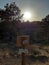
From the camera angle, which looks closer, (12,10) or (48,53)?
(48,53)

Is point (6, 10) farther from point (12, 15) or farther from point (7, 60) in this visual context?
point (7, 60)

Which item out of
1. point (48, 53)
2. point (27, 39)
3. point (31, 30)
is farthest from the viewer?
point (31, 30)

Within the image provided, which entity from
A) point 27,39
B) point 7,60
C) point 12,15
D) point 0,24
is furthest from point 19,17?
point 27,39

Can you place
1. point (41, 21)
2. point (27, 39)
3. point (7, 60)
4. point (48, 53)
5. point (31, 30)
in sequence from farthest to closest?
point (41, 21)
point (31, 30)
point (48, 53)
point (7, 60)
point (27, 39)

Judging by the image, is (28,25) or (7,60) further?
(28,25)

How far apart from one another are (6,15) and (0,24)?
4.73 feet

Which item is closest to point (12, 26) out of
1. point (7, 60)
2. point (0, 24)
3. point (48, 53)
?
point (0, 24)

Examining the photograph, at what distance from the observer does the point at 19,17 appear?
1003 inches

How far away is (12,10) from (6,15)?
840 millimetres

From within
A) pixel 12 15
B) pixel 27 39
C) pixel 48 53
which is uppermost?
pixel 12 15

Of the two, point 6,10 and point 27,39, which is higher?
point 6,10

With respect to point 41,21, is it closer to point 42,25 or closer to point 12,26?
point 42,25

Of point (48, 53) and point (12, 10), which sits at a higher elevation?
point (12, 10)

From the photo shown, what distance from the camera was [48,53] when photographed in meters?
14.1
